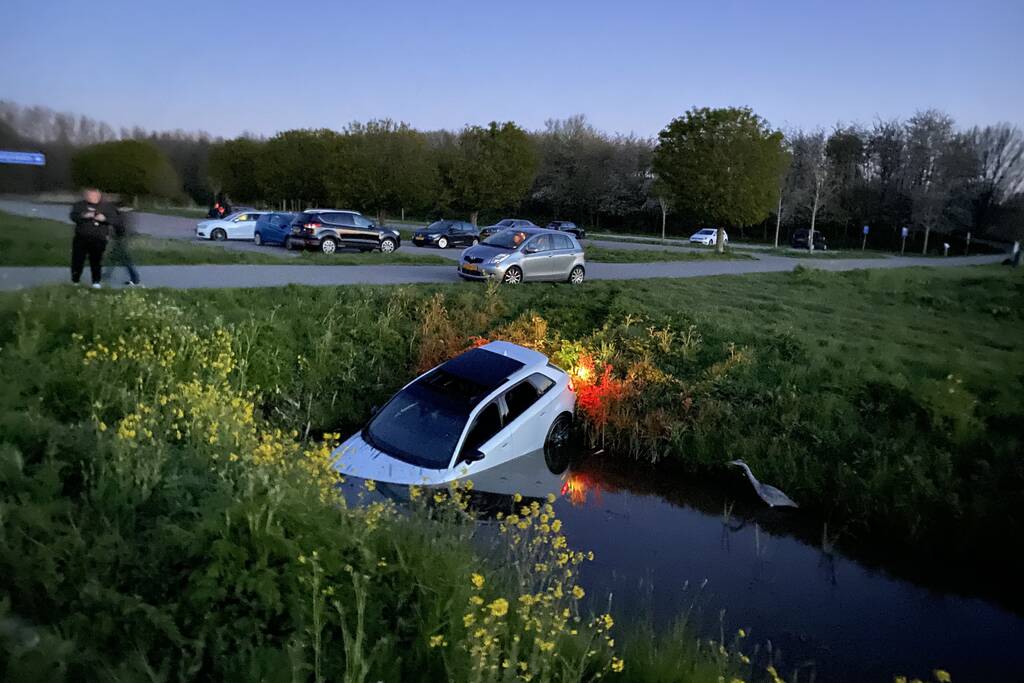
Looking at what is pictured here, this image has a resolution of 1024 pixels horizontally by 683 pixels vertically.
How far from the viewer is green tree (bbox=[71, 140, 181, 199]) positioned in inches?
634

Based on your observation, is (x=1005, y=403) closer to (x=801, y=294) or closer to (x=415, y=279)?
(x=801, y=294)

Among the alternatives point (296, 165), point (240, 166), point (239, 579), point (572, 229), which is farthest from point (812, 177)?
point (239, 579)

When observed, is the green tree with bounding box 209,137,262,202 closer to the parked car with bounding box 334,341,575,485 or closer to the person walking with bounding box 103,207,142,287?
the person walking with bounding box 103,207,142,287

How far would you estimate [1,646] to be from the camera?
3.23 m

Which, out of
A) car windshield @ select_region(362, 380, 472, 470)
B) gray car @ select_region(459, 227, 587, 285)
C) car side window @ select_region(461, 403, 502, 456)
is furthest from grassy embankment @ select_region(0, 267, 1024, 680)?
gray car @ select_region(459, 227, 587, 285)

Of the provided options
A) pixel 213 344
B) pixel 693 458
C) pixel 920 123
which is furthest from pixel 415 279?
pixel 920 123

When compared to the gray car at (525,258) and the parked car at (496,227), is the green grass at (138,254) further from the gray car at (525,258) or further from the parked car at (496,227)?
the parked car at (496,227)

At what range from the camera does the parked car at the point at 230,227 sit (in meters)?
33.7

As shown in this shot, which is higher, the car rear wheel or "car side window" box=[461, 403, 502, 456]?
"car side window" box=[461, 403, 502, 456]

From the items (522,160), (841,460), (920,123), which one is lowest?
(841,460)

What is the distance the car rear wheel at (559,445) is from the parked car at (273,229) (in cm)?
2144

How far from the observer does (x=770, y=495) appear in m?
10.3

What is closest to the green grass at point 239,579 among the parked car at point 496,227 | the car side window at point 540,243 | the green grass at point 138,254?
the green grass at point 138,254

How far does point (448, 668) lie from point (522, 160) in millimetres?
43858
